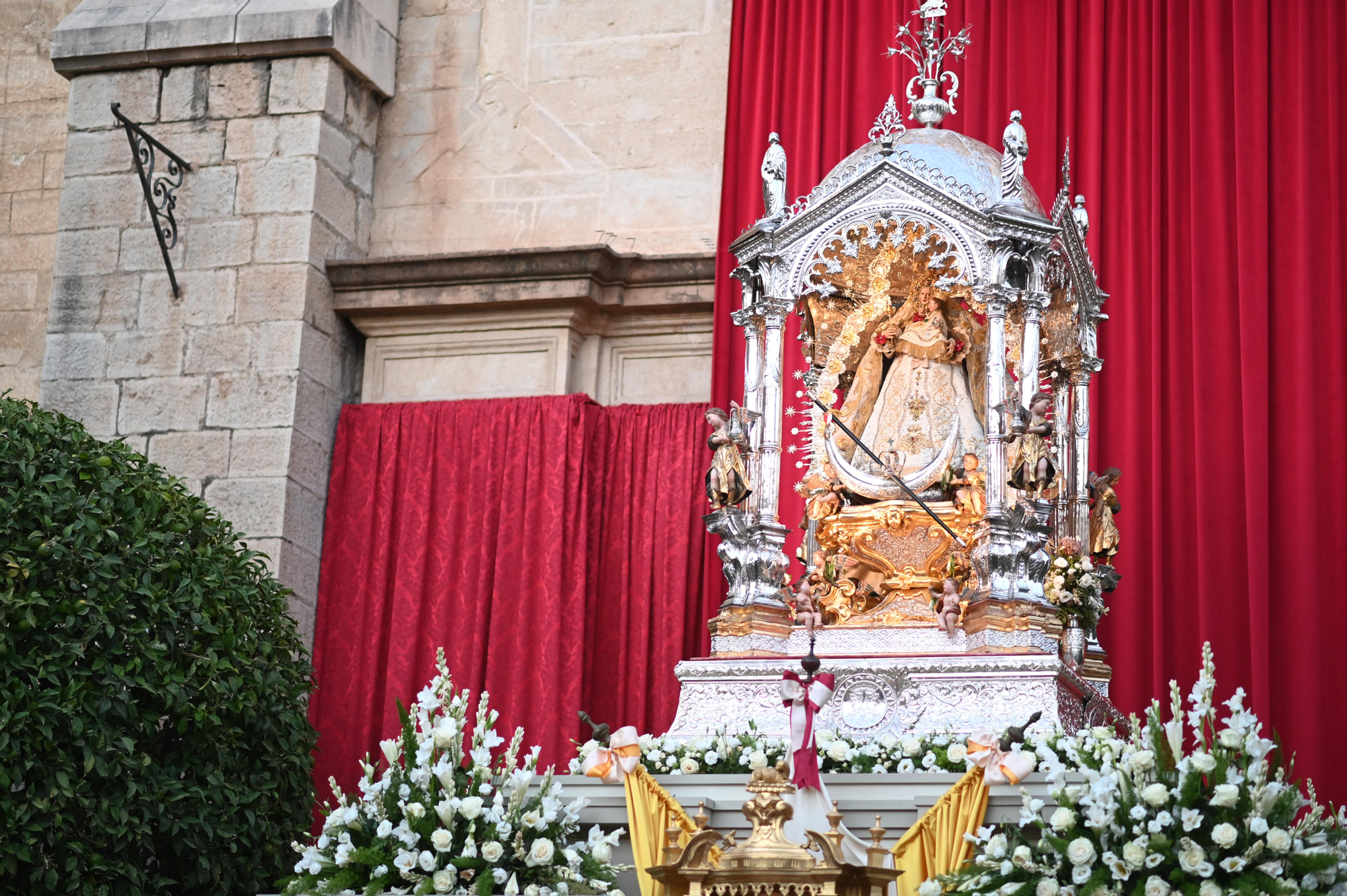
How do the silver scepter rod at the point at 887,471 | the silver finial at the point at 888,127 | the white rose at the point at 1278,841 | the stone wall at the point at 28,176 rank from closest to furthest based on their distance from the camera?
the white rose at the point at 1278,841, the silver scepter rod at the point at 887,471, the silver finial at the point at 888,127, the stone wall at the point at 28,176

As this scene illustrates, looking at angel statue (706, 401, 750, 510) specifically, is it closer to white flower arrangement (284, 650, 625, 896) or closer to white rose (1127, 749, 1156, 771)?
white flower arrangement (284, 650, 625, 896)

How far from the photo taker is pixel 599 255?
9.04m

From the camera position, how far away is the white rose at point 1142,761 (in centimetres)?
484

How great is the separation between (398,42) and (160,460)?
106 inches

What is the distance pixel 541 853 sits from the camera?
Result: 5.23m

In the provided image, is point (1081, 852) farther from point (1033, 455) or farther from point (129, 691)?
point (129, 691)

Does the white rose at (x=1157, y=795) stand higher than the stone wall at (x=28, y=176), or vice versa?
the stone wall at (x=28, y=176)

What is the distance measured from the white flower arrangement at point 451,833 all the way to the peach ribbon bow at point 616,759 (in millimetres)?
129

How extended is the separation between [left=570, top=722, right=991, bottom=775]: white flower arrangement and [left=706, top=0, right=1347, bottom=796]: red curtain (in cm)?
247

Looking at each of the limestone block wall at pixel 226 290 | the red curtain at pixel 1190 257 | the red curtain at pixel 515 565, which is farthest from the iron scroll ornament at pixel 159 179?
the red curtain at pixel 1190 257

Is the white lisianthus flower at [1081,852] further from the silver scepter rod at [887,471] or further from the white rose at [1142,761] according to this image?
the silver scepter rod at [887,471]

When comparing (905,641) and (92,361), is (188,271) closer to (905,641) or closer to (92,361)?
(92,361)

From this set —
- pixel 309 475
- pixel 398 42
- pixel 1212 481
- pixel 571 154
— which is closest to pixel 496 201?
pixel 571 154

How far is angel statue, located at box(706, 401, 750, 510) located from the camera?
21.6ft
